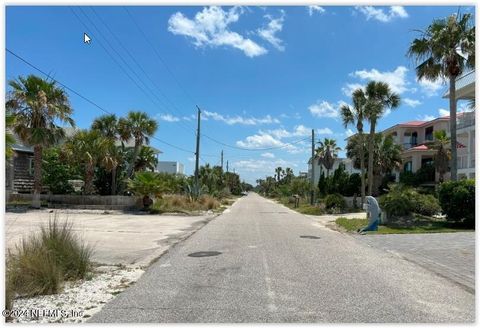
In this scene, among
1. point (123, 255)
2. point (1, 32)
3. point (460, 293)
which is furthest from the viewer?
point (123, 255)

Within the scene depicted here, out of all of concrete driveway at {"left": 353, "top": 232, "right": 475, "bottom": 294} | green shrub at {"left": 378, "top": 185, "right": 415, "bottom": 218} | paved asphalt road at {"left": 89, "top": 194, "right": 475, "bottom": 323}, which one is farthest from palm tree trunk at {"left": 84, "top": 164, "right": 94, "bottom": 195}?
paved asphalt road at {"left": 89, "top": 194, "right": 475, "bottom": 323}

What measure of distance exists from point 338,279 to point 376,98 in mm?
31053

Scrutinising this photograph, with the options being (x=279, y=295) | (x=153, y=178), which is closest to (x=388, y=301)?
(x=279, y=295)

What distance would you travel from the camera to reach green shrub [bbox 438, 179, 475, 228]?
20328mm

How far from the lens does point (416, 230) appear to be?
19.7 metres

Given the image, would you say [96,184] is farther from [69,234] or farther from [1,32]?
[1,32]

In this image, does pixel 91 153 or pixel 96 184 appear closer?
pixel 91 153

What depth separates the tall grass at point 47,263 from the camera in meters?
6.96

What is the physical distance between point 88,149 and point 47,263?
27189 mm

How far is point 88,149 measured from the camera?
33.3m

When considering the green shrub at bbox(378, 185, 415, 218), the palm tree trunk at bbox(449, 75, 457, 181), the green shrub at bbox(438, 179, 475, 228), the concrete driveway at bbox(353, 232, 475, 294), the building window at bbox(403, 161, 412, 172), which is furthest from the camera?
the building window at bbox(403, 161, 412, 172)

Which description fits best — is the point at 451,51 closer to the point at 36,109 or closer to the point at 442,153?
the point at 442,153

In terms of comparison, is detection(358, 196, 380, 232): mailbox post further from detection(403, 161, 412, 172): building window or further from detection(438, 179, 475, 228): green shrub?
detection(403, 161, 412, 172): building window

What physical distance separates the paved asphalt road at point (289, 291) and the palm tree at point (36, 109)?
2119cm
